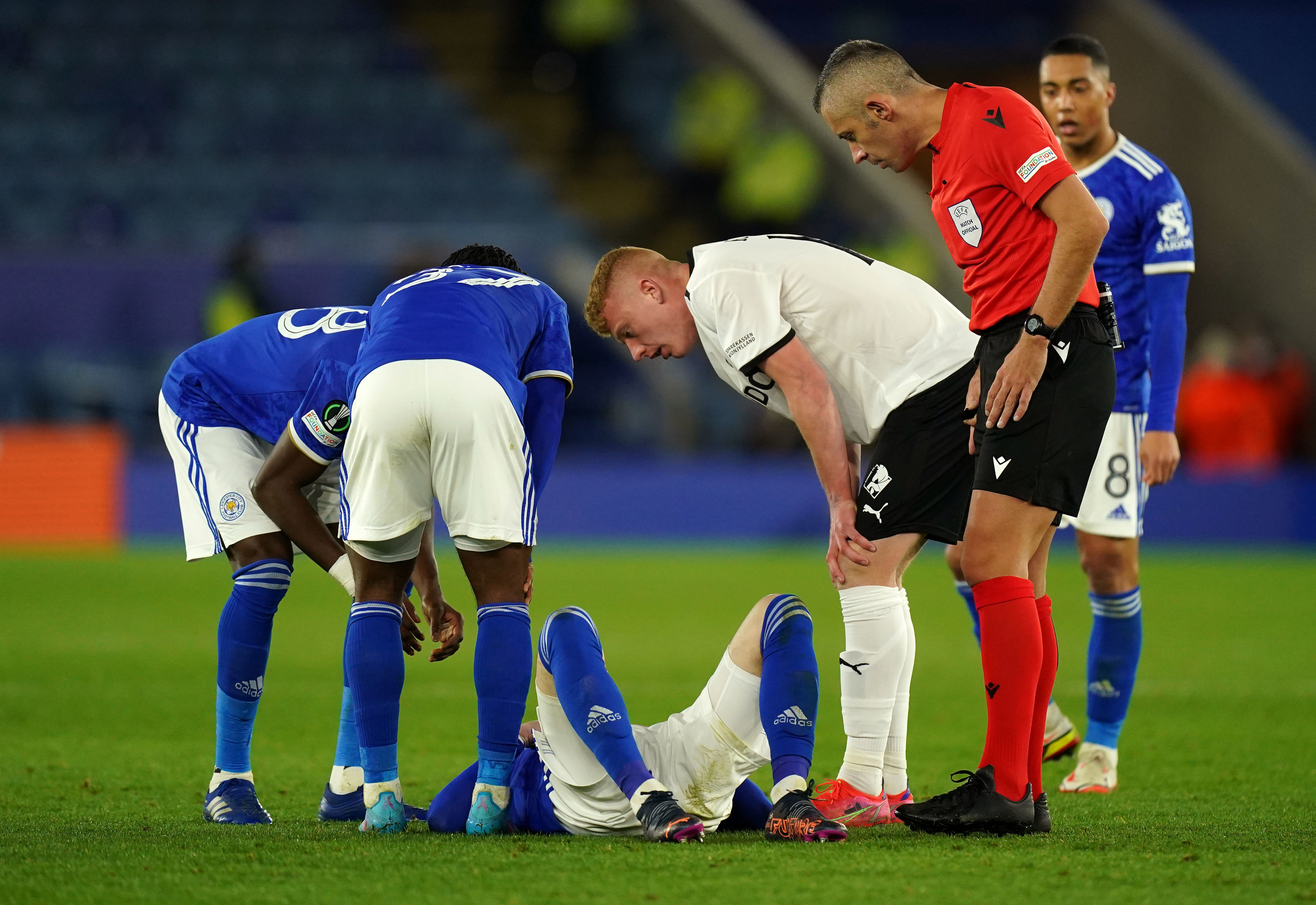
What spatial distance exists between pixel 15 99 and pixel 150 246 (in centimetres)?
407

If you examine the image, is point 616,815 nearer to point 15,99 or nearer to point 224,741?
point 224,741

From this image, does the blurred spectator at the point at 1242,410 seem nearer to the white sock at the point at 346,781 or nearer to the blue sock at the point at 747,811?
the blue sock at the point at 747,811

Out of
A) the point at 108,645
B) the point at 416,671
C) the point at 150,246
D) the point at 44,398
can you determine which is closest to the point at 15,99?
the point at 150,246

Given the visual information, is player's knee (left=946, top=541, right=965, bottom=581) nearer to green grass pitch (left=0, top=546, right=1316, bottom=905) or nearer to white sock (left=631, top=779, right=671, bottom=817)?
green grass pitch (left=0, top=546, right=1316, bottom=905)

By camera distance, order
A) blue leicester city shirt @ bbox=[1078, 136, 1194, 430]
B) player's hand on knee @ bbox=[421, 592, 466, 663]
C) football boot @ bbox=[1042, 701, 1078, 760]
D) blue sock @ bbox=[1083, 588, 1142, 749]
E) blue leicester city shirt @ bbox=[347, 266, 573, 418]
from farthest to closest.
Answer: football boot @ bbox=[1042, 701, 1078, 760] → blue leicester city shirt @ bbox=[1078, 136, 1194, 430] → blue sock @ bbox=[1083, 588, 1142, 749] → player's hand on knee @ bbox=[421, 592, 466, 663] → blue leicester city shirt @ bbox=[347, 266, 573, 418]

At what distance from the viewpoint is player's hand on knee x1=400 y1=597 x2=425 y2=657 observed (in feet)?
Answer: 14.7

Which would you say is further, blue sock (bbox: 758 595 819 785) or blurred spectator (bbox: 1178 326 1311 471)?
blurred spectator (bbox: 1178 326 1311 471)

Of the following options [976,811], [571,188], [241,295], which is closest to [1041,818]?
[976,811]

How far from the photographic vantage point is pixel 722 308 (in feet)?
13.6

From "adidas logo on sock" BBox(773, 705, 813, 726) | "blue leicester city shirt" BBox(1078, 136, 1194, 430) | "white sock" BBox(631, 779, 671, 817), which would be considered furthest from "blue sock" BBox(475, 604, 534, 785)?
"blue leicester city shirt" BBox(1078, 136, 1194, 430)

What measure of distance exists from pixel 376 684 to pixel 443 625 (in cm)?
40

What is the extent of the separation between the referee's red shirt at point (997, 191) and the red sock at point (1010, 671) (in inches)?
28.5

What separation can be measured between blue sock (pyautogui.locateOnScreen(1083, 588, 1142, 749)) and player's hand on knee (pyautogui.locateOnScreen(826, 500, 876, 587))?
5.45 ft

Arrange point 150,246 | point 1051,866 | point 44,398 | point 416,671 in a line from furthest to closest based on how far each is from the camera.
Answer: point 150,246 → point 44,398 → point 416,671 → point 1051,866
